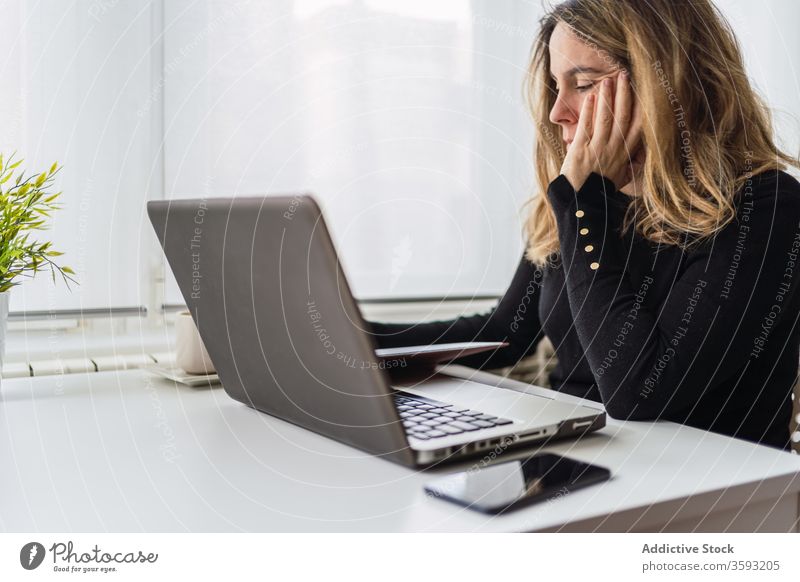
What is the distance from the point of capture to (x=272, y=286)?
1.90ft

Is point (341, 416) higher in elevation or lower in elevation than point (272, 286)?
lower

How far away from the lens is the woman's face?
37.5 inches

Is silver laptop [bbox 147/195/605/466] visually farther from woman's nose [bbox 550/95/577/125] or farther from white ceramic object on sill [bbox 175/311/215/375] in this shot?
woman's nose [bbox 550/95/577/125]

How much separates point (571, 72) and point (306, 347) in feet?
2.02

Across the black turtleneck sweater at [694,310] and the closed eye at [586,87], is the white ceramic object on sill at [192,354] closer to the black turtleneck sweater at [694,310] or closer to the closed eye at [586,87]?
the black turtleneck sweater at [694,310]

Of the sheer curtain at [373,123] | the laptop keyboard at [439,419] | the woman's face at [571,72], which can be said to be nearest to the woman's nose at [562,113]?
the woman's face at [571,72]

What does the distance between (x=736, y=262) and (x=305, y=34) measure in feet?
2.72

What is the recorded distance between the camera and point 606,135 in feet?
3.08
